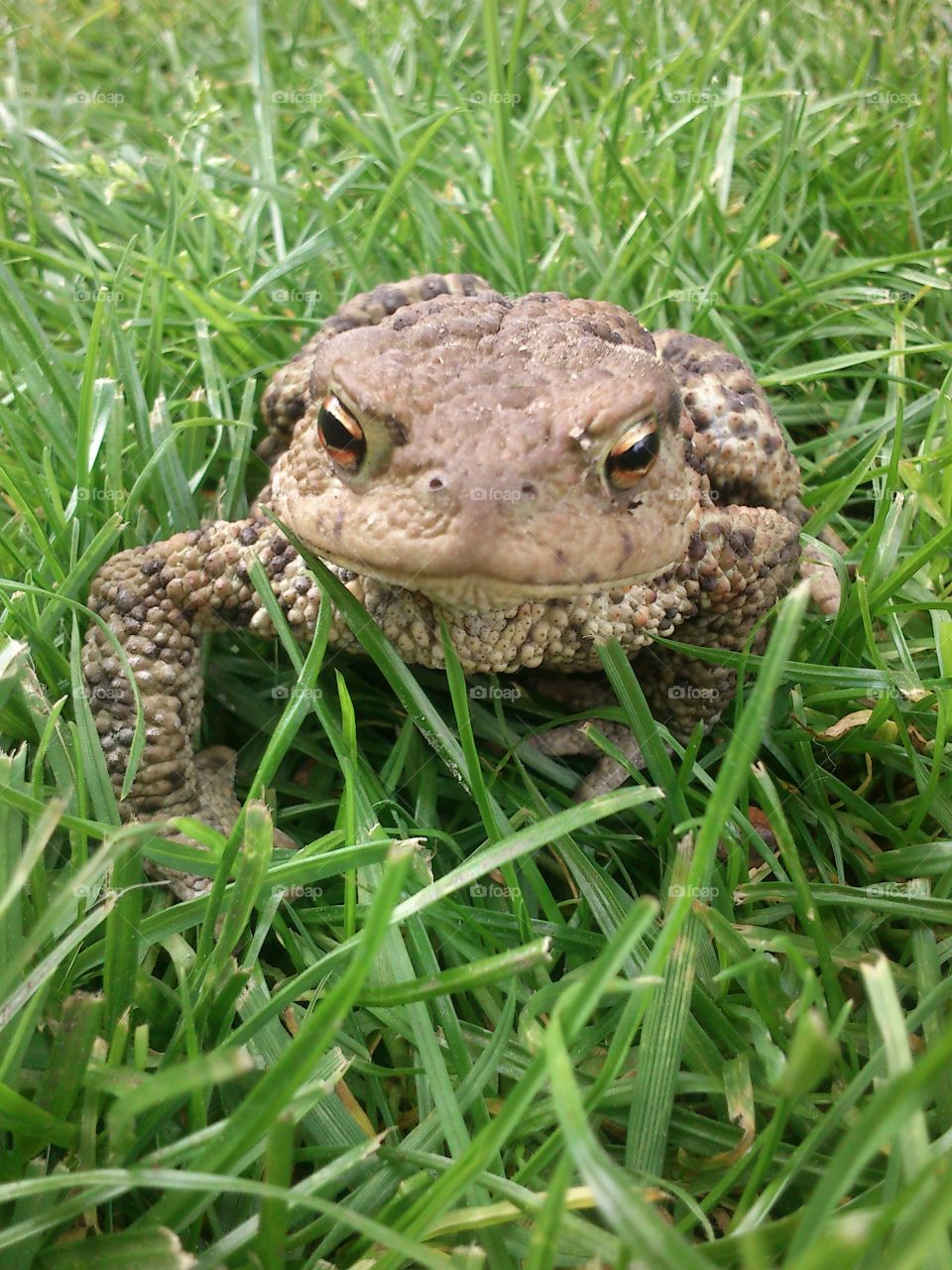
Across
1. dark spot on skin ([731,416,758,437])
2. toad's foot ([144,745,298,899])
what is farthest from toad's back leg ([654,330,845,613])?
toad's foot ([144,745,298,899])

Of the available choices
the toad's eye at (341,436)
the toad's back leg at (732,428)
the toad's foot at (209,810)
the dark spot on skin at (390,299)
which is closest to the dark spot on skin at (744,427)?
the toad's back leg at (732,428)

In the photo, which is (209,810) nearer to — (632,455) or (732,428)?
(632,455)

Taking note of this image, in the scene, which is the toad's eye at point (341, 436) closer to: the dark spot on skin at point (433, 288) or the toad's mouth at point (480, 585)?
the toad's mouth at point (480, 585)

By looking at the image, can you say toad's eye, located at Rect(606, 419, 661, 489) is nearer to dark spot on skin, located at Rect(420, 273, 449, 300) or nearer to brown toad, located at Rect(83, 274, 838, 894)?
brown toad, located at Rect(83, 274, 838, 894)

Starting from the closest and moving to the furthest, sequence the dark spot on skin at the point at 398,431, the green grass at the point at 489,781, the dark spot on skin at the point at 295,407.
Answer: the green grass at the point at 489,781 < the dark spot on skin at the point at 398,431 < the dark spot on skin at the point at 295,407

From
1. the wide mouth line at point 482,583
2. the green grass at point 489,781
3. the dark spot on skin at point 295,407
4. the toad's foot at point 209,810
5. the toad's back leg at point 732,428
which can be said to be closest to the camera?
the green grass at point 489,781

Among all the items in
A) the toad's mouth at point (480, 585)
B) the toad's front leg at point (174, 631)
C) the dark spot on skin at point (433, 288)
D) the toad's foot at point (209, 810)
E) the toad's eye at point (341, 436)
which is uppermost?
the dark spot on skin at point (433, 288)
